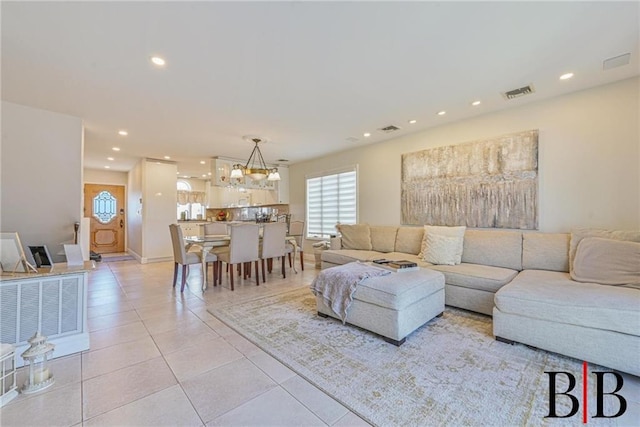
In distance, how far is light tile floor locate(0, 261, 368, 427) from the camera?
1485mm

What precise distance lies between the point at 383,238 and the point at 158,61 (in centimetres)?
377

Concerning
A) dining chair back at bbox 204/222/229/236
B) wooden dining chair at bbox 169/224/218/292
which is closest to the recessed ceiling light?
wooden dining chair at bbox 169/224/218/292

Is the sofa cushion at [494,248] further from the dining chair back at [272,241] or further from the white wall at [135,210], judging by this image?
the white wall at [135,210]

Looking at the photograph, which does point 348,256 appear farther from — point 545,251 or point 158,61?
point 158,61

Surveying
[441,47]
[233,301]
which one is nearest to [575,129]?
[441,47]

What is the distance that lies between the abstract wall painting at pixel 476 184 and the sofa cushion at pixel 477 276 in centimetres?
81

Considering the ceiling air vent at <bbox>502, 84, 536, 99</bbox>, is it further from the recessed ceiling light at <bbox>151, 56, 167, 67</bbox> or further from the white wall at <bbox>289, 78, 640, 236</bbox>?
the recessed ceiling light at <bbox>151, 56, 167, 67</bbox>

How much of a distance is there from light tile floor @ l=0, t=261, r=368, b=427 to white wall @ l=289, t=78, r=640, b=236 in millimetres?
3371

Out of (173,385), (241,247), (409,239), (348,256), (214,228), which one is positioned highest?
(214,228)

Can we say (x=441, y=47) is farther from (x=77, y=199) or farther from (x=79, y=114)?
(x=77, y=199)

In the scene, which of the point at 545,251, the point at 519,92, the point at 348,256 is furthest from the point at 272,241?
the point at 519,92

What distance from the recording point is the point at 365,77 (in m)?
2.66

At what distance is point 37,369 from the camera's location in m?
1.78

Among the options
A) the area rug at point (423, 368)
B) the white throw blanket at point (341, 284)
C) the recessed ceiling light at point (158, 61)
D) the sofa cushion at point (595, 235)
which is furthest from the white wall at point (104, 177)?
the sofa cushion at point (595, 235)
